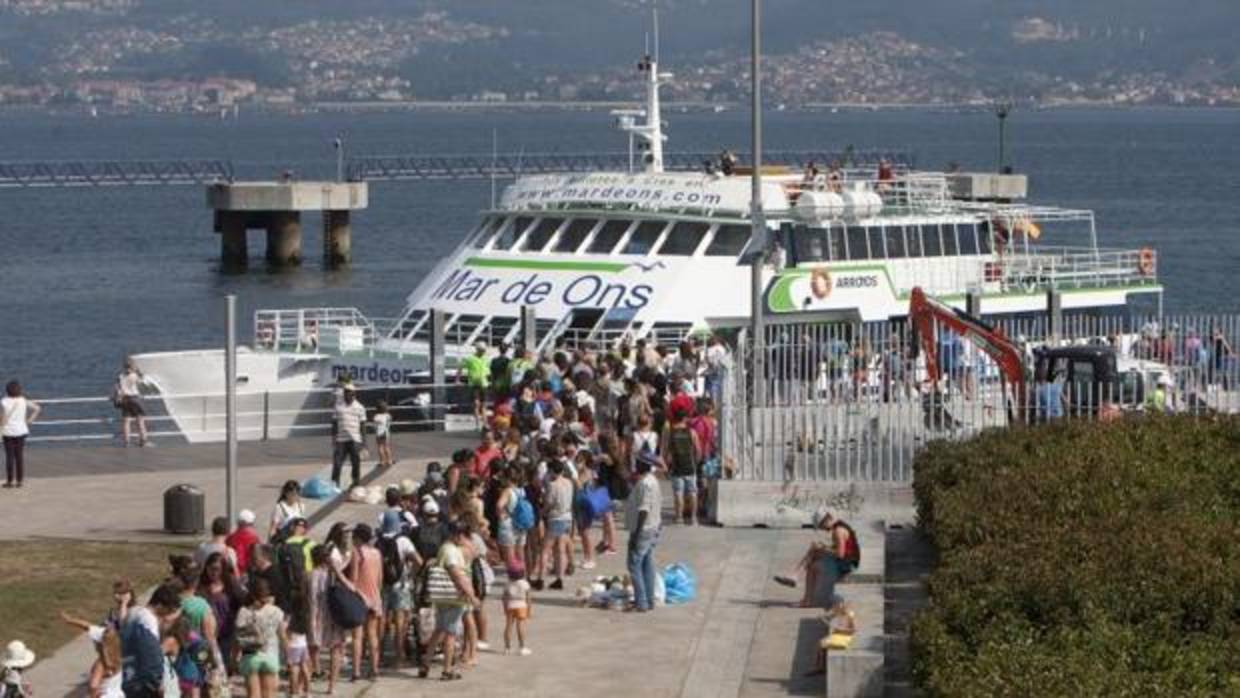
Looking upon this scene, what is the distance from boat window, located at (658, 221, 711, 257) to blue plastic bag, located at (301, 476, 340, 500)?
42.0 ft

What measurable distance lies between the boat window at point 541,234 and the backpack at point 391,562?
20850 millimetres

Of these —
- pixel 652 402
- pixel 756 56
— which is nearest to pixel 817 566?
pixel 652 402

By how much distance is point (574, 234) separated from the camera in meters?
41.7

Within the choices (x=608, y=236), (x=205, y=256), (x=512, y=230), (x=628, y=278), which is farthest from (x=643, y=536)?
(x=205, y=256)

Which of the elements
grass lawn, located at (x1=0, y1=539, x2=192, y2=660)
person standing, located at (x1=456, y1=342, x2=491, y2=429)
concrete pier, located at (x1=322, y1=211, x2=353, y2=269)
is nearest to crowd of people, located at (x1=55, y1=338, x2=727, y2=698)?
grass lawn, located at (x1=0, y1=539, x2=192, y2=660)

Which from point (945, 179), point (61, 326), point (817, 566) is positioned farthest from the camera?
point (61, 326)

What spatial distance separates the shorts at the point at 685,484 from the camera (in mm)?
27297

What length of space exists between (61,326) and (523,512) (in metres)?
49.8

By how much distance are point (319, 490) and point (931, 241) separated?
17.2m

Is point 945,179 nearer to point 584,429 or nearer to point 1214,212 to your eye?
point 584,429

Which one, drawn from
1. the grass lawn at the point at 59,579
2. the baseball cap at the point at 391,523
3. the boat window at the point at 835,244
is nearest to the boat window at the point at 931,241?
the boat window at the point at 835,244

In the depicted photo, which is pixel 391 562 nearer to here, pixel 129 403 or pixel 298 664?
pixel 298 664

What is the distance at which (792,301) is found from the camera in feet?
135

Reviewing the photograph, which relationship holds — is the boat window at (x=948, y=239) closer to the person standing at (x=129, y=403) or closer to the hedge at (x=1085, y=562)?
the person standing at (x=129, y=403)
